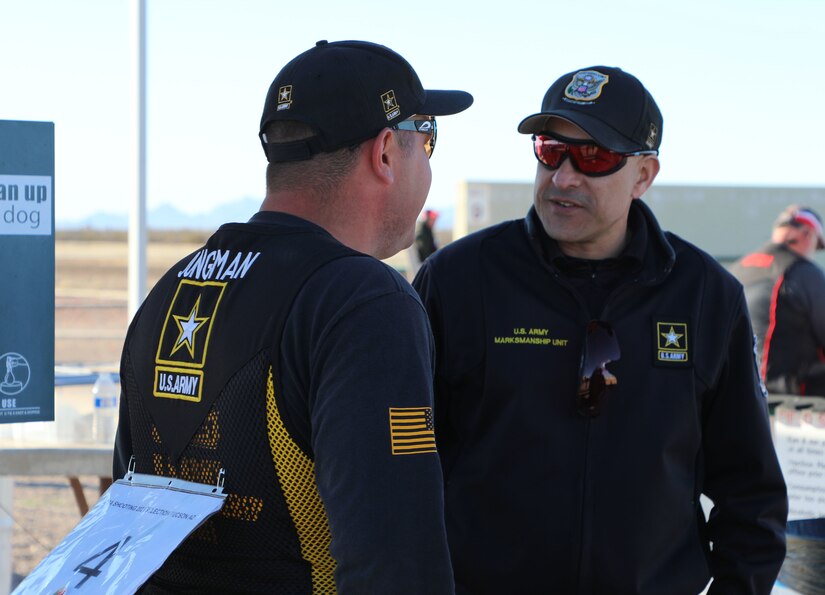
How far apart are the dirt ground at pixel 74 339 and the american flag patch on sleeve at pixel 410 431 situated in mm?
2851

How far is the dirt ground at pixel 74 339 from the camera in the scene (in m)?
6.85

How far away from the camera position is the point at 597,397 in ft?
7.36

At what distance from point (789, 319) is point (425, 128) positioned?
14.6 ft

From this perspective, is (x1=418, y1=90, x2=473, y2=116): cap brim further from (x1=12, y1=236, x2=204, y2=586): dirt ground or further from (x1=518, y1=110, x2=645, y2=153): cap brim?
(x1=12, y1=236, x2=204, y2=586): dirt ground

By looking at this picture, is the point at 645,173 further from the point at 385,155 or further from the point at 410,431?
the point at 410,431

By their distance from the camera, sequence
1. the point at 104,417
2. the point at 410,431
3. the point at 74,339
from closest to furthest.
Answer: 1. the point at 410,431
2. the point at 104,417
3. the point at 74,339

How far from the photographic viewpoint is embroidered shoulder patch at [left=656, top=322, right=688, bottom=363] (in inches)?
90.4

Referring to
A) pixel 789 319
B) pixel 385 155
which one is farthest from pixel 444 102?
pixel 789 319

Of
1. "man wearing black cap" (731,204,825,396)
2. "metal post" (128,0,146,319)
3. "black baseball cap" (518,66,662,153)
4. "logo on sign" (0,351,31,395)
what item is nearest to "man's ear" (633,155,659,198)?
"black baseball cap" (518,66,662,153)

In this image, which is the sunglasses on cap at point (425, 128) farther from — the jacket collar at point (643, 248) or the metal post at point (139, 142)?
the metal post at point (139, 142)

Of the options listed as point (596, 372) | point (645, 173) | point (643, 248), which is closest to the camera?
point (596, 372)

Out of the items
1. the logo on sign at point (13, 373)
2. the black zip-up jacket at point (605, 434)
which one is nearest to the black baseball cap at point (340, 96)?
the black zip-up jacket at point (605, 434)

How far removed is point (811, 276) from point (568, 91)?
375 cm

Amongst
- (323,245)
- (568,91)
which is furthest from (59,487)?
(323,245)
